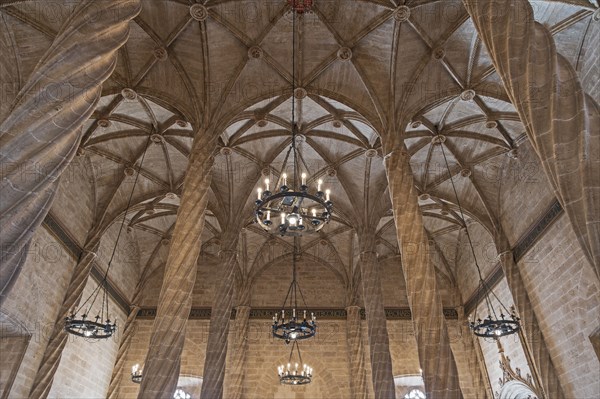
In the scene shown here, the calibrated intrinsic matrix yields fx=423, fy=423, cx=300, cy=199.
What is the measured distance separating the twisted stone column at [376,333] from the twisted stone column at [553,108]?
1111 centimetres

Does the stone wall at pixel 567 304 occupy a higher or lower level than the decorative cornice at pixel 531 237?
lower

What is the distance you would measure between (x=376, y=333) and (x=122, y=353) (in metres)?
11.8

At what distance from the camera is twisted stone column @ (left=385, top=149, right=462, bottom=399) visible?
8680 millimetres

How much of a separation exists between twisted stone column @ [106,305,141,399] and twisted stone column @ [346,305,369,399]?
401 inches

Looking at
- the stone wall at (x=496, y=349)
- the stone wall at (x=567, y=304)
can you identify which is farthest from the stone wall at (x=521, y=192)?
the stone wall at (x=496, y=349)

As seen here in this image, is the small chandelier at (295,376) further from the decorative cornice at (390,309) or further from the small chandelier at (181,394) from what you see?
the small chandelier at (181,394)

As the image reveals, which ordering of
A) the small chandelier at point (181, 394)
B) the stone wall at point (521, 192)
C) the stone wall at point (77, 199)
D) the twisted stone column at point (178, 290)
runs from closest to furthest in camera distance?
the twisted stone column at point (178, 290), the stone wall at point (521, 192), the stone wall at point (77, 199), the small chandelier at point (181, 394)

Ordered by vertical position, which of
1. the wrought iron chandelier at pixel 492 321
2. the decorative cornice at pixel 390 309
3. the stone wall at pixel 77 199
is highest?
the stone wall at pixel 77 199

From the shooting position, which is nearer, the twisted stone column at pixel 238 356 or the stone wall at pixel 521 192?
the stone wall at pixel 521 192

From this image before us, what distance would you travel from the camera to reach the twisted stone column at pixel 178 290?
8.58 m

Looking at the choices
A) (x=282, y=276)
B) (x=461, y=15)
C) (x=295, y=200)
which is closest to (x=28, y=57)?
(x=295, y=200)

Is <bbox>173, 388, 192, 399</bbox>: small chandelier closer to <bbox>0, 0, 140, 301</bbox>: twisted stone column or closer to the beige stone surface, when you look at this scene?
the beige stone surface

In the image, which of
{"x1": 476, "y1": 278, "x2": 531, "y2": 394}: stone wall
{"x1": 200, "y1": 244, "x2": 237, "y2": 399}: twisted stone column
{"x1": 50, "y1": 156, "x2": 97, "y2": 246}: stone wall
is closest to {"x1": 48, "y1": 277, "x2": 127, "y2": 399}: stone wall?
{"x1": 50, "y1": 156, "x2": 97, "y2": 246}: stone wall

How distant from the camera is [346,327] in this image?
20.7m
